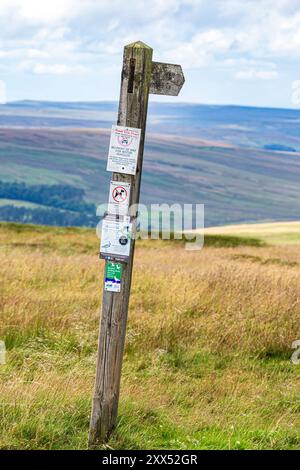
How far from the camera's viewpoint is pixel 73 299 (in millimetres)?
11484

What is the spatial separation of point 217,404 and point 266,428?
2.38 ft

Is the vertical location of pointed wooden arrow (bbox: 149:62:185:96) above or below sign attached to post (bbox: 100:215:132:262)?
above

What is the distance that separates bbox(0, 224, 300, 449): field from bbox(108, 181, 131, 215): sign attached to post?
194 centimetres

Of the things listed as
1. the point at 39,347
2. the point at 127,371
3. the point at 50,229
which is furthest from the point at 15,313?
the point at 50,229

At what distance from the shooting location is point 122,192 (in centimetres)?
588

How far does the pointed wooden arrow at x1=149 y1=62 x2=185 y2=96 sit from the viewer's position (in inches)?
233

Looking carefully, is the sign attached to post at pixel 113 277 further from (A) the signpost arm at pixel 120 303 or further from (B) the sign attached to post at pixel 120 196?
(B) the sign attached to post at pixel 120 196

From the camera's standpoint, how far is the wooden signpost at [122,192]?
5.77 m

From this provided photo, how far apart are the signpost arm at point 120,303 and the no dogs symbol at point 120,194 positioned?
62mm

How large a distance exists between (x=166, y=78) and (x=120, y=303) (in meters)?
2.05

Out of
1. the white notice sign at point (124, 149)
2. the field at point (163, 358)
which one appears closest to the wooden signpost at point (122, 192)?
the white notice sign at point (124, 149)

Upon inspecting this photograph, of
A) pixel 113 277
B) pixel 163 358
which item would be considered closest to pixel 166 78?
pixel 113 277

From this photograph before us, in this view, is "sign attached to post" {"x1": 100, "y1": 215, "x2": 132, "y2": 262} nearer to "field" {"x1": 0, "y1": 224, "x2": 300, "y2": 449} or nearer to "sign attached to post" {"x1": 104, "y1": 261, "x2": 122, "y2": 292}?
"sign attached to post" {"x1": 104, "y1": 261, "x2": 122, "y2": 292}

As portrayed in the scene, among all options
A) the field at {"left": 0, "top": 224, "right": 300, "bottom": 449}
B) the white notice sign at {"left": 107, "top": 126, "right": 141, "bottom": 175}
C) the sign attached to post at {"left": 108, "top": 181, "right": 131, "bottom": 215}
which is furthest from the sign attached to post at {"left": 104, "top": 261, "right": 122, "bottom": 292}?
the field at {"left": 0, "top": 224, "right": 300, "bottom": 449}
